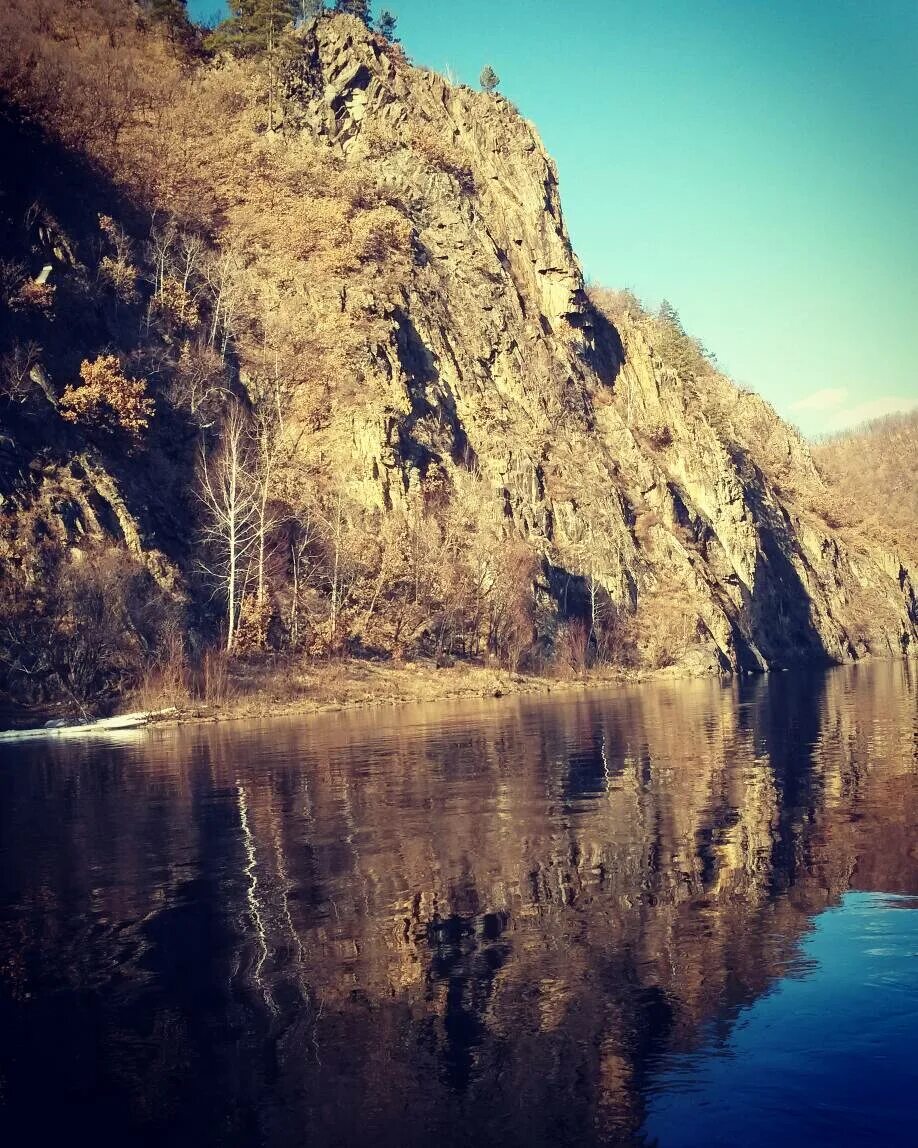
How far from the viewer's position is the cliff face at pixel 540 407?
7750 cm

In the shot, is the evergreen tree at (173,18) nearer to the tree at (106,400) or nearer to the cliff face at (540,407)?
the cliff face at (540,407)

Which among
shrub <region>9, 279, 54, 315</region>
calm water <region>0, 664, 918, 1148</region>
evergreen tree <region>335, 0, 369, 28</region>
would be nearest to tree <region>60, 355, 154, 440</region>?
shrub <region>9, 279, 54, 315</region>

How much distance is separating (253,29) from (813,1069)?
340 feet

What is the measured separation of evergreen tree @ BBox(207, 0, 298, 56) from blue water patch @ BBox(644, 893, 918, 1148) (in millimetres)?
97901

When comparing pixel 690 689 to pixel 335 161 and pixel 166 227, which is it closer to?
Answer: pixel 166 227

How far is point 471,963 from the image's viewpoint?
34.9 feet

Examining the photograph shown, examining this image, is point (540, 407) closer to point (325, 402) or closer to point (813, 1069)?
point (325, 402)

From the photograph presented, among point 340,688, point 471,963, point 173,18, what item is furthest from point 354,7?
point 471,963

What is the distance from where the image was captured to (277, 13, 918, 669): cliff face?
254 feet

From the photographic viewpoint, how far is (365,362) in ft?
237

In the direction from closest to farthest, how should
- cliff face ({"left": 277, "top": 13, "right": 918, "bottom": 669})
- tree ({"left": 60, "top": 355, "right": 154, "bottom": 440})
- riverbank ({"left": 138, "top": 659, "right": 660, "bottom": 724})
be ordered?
riverbank ({"left": 138, "top": 659, "right": 660, "bottom": 724})
tree ({"left": 60, "top": 355, "right": 154, "bottom": 440})
cliff face ({"left": 277, "top": 13, "right": 918, "bottom": 669})

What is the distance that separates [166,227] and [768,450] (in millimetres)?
79832

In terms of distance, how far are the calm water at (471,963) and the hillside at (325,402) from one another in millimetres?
28536

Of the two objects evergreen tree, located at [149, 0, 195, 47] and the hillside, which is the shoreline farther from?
evergreen tree, located at [149, 0, 195, 47]
